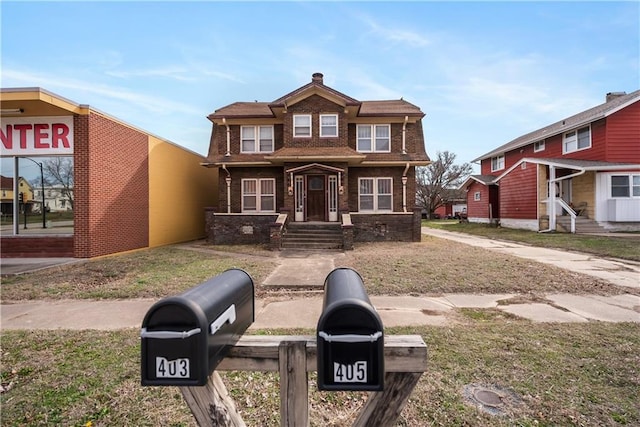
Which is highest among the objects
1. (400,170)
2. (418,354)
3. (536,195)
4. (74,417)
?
(400,170)

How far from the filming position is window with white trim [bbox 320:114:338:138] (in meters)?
14.4

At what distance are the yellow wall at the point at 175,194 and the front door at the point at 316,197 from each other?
240 inches

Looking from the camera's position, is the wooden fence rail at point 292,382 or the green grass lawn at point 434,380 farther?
the green grass lawn at point 434,380

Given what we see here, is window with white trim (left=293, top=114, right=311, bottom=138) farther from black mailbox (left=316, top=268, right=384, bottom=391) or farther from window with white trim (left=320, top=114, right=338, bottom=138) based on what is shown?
black mailbox (left=316, top=268, right=384, bottom=391)

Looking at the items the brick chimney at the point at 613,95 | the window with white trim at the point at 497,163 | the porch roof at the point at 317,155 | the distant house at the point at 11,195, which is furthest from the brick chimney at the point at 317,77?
the brick chimney at the point at 613,95

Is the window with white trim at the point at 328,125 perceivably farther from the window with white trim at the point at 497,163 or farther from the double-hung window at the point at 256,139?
the window with white trim at the point at 497,163

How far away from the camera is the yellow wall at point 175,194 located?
1270 cm

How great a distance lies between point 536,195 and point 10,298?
21621mm

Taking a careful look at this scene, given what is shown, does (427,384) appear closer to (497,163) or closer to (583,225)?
(583,225)

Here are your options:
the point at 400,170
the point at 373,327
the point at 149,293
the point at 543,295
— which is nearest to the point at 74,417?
the point at 373,327

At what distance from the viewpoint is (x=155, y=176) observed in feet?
41.8

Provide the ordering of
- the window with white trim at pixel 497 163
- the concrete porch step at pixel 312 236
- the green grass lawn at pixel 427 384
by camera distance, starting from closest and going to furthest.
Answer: the green grass lawn at pixel 427 384 < the concrete porch step at pixel 312 236 < the window with white trim at pixel 497 163

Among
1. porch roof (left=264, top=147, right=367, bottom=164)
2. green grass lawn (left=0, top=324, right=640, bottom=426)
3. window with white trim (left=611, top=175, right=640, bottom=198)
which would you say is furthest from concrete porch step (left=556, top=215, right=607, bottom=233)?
green grass lawn (left=0, top=324, right=640, bottom=426)

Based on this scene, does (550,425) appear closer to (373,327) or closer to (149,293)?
(373,327)
